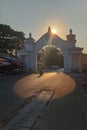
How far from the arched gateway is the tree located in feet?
44.7

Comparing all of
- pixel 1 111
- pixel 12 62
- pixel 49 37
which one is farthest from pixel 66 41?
pixel 1 111

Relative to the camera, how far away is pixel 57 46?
4097 cm

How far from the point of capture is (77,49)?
38.6m

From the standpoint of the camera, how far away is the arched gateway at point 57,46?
129 feet

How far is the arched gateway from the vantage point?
39.2m

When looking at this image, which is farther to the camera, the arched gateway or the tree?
the tree

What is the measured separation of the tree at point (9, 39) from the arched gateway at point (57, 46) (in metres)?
13.6

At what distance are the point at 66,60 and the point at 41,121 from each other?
103ft

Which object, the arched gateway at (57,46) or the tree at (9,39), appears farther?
the tree at (9,39)

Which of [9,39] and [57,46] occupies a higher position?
[9,39]

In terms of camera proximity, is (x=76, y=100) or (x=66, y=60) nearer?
(x=76, y=100)

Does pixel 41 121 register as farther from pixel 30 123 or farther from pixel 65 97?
pixel 65 97

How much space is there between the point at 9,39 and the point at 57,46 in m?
19.7

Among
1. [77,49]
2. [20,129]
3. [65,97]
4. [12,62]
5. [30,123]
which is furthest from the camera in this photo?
[77,49]
